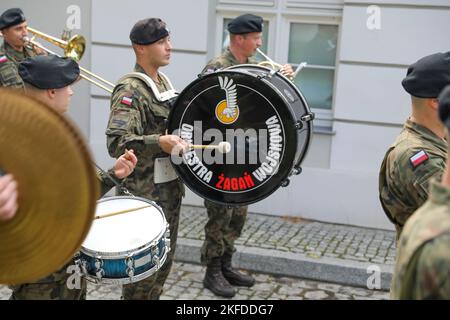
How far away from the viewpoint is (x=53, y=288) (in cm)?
312

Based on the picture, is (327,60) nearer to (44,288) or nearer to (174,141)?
(174,141)

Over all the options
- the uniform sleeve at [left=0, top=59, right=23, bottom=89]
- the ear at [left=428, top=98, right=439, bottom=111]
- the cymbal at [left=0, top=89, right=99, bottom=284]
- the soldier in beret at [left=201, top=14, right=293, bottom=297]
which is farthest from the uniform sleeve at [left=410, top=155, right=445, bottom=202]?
the uniform sleeve at [left=0, top=59, right=23, bottom=89]

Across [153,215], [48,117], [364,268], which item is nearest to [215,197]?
[153,215]

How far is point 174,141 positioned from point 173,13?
339cm

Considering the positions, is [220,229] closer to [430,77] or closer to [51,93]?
[51,93]

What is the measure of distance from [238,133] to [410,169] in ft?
4.18

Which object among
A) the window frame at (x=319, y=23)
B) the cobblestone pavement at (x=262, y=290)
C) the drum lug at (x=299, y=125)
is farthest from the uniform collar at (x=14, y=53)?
the drum lug at (x=299, y=125)

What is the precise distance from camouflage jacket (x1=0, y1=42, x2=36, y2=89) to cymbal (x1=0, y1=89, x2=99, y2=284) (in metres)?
4.20

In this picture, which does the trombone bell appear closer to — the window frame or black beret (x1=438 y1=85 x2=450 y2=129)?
the window frame

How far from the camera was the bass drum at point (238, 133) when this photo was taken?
12.5 feet

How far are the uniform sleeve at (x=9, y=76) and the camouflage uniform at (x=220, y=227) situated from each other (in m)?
1.91

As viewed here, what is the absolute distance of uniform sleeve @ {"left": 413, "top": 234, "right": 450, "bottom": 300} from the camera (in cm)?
154

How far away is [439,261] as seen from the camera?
1.55 meters

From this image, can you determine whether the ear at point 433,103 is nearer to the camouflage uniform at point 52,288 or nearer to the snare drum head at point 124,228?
the snare drum head at point 124,228
